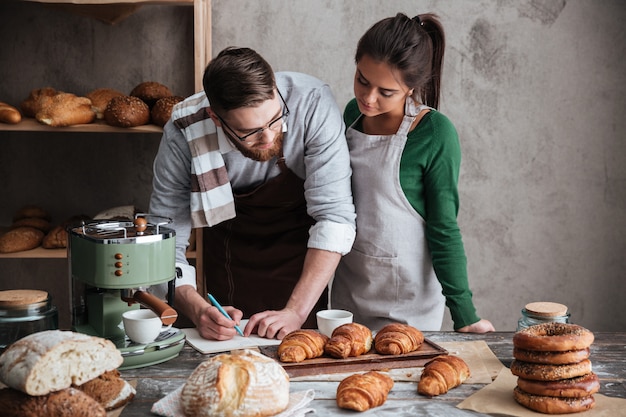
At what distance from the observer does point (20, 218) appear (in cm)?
299

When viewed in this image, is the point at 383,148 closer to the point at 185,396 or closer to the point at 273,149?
Result: the point at 273,149

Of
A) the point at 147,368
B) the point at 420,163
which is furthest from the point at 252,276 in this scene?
the point at 147,368

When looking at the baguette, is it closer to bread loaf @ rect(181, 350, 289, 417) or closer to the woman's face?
the woman's face

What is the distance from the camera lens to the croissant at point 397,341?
1.53m

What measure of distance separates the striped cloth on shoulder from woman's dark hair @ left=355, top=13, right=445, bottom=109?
1.68ft

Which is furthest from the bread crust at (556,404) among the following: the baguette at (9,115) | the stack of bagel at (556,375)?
the baguette at (9,115)

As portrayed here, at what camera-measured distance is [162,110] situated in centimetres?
270

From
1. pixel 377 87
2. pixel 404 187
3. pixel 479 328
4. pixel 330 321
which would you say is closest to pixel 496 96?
pixel 404 187

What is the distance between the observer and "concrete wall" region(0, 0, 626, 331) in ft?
9.95

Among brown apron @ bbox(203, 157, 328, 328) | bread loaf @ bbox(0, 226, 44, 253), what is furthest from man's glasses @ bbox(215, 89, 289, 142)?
bread loaf @ bbox(0, 226, 44, 253)

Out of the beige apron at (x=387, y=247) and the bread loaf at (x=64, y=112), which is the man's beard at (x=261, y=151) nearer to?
the beige apron at (x=387, y=247)

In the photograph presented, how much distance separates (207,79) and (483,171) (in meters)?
1.62

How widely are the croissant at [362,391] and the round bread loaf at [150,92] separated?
1783mm

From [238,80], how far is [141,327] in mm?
711
